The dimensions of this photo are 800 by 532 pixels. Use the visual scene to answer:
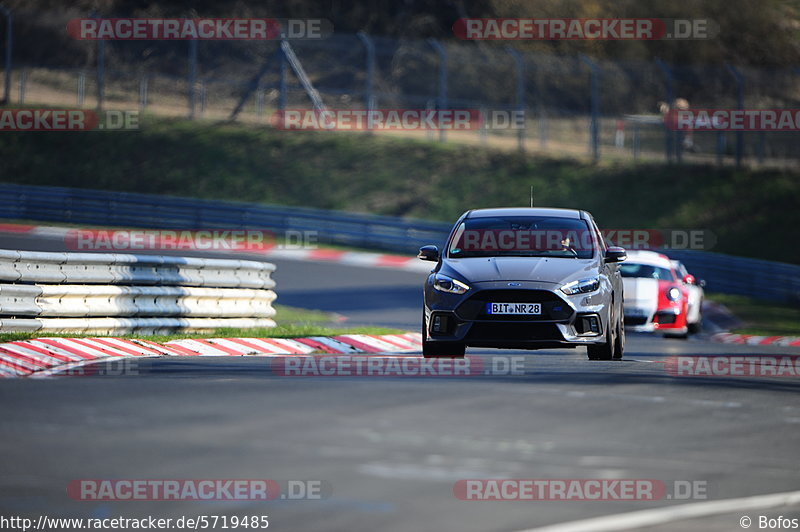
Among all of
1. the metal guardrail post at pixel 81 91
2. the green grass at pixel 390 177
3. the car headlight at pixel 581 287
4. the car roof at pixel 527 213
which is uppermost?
the metal guardrail post at pixel 81 91

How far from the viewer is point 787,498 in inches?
311

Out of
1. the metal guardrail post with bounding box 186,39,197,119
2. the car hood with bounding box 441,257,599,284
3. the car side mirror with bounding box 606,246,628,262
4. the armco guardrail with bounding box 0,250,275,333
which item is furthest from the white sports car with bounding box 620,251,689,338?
the metal guardrail post with bounding box 186,39,197,119

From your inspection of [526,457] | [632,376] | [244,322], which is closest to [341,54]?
[244,322]

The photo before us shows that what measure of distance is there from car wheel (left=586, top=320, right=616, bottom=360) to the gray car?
0.01m

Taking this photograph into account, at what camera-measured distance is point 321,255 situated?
34.0 meters

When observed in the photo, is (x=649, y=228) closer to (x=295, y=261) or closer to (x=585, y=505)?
(x=295, y=261)

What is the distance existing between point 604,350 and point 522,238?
1.43 metres

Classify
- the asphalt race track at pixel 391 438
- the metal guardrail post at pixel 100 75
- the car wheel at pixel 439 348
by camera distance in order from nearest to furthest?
the asphalt race track at pixel 391 438, the car wheel at pixel 439 348, the metal guardrail post at pixel 100 75

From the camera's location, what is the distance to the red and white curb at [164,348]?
12203 millimetres

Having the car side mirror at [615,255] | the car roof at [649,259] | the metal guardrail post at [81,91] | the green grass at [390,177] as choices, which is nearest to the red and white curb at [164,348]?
the car side mirror at [615,255]

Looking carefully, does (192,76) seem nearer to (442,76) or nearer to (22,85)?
(442,76)

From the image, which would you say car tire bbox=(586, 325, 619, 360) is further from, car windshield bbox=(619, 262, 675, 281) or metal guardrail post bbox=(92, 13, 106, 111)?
metal guardrail post bbox=(92, 13, 106, 111)

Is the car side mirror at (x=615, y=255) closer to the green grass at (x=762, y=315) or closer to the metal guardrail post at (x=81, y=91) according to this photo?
the green grass at (x=762, y=315)

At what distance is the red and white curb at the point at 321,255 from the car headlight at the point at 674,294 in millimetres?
11238
